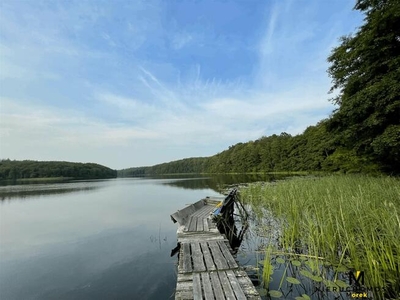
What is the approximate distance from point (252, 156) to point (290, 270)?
2822 inches

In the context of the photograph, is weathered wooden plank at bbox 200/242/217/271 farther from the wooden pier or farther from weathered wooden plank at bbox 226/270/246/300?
weathered wooden plank at bbox 226/270/246/300

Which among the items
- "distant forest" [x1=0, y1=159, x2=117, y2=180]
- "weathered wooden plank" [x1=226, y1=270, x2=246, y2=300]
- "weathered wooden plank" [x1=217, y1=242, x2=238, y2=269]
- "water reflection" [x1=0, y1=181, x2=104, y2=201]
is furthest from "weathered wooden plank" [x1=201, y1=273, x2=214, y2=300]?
"distant forest" [x1=0, y1=159, x2=117, y2=180]

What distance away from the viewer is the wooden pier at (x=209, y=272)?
313cm

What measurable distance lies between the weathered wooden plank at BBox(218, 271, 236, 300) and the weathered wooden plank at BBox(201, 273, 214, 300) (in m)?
0.20

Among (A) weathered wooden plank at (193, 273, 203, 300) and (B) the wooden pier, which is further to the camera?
(B) the wooden pier

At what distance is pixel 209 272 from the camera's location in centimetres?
382

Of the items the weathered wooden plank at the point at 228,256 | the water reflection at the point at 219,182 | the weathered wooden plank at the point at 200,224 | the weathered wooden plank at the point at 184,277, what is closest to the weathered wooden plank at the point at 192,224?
the weathered wooden plank at the point at 200,224

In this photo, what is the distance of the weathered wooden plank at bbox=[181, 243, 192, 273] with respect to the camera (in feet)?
13.1

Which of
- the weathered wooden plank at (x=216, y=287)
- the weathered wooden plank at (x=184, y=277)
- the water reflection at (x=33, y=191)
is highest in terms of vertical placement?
the weathered wooden plank at (x=216, y=287)

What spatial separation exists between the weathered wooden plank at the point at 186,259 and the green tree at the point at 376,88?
977 cm

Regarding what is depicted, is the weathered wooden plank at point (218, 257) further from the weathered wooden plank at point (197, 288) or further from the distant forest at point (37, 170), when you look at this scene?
the distant forest at point (37, 170)

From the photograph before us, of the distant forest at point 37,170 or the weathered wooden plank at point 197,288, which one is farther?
the distant forest at point 37,170

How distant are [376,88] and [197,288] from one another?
11932 millimetres

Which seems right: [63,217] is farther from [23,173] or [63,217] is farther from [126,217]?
[23,173]
